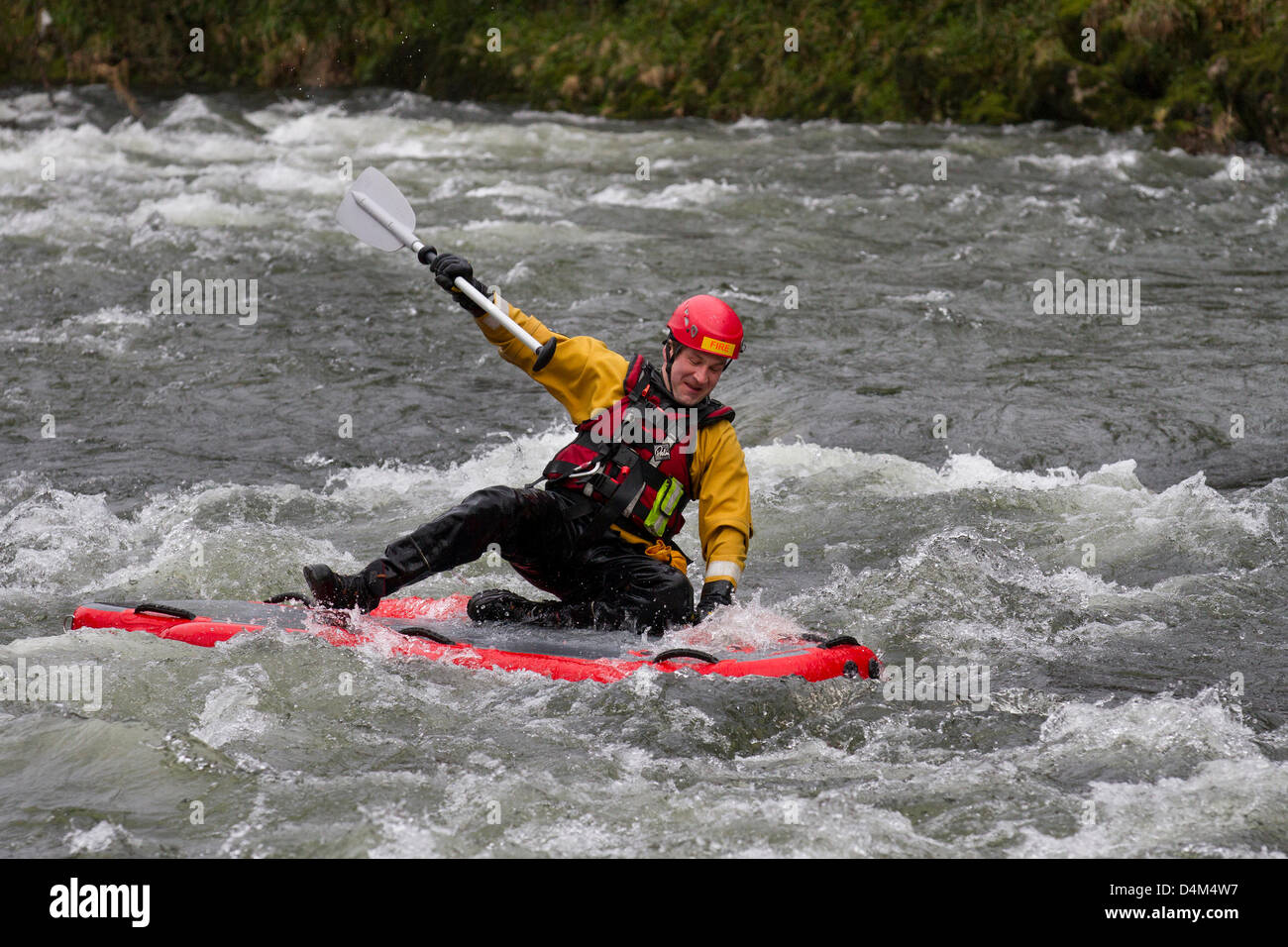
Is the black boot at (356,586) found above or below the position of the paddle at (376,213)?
below

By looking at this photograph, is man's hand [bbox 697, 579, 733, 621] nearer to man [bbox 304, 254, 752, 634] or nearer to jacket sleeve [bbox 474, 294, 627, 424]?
man [bbox 304, 254, 752, 634]

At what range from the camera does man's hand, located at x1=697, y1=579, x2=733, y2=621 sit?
5.33m

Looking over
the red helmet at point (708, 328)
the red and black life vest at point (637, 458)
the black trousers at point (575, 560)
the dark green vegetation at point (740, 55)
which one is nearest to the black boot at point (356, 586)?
the black trousers at point (575, 560)

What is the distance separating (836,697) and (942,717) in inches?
14.7

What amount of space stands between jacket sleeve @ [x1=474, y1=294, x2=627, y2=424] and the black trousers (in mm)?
416

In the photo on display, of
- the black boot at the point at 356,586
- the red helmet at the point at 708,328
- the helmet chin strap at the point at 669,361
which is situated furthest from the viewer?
the helmet chin strap at the point at 669,361

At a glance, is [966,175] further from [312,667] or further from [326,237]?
[312,667]

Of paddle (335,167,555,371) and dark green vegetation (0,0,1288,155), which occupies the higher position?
dark green vegetation (0,0,1288,155)

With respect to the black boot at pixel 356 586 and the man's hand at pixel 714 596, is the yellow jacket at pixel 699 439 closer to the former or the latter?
the man's hand at pixel 714 596

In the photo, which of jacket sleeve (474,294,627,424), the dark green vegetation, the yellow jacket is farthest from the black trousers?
the dark green vegetation

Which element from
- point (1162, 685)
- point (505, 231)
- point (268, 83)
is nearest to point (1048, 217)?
point (505, 231)

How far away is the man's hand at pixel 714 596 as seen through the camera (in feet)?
17.5

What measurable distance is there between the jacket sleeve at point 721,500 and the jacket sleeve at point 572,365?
1.46ft

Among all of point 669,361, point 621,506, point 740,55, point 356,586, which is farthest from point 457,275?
point 740,55
